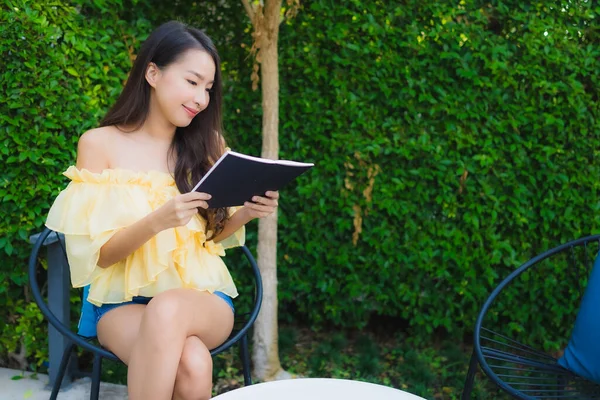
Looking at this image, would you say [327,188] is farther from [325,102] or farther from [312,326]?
[312,326]

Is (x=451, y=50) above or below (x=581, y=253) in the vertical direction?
above

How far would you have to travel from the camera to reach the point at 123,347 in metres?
1.75

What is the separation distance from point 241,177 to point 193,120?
1.65 ft

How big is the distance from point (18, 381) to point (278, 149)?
150 centimetres

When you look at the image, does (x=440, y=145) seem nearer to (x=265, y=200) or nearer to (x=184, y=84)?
(x=265, y=200)

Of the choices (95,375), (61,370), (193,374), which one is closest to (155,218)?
(193,374)

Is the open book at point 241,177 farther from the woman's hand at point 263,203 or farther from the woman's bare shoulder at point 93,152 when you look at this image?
the woman's bare shoulder at point 93,152

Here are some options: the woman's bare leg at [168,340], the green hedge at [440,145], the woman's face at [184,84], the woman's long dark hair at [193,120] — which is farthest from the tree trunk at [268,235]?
the woman's bare leg at [168,340]

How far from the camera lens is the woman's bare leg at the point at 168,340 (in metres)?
1.61

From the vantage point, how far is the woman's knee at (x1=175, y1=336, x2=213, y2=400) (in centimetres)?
168

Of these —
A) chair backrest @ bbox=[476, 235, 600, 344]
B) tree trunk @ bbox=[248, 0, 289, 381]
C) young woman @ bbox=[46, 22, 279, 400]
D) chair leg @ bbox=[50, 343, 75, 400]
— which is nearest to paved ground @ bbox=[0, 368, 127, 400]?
chair leg @ bbox=[50, 343, 75, 400]

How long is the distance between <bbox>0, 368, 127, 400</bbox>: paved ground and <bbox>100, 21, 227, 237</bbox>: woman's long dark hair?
0.96 meters

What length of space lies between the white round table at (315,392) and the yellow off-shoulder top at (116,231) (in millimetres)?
506

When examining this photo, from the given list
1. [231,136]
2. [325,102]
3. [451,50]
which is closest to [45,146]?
[231,136]
